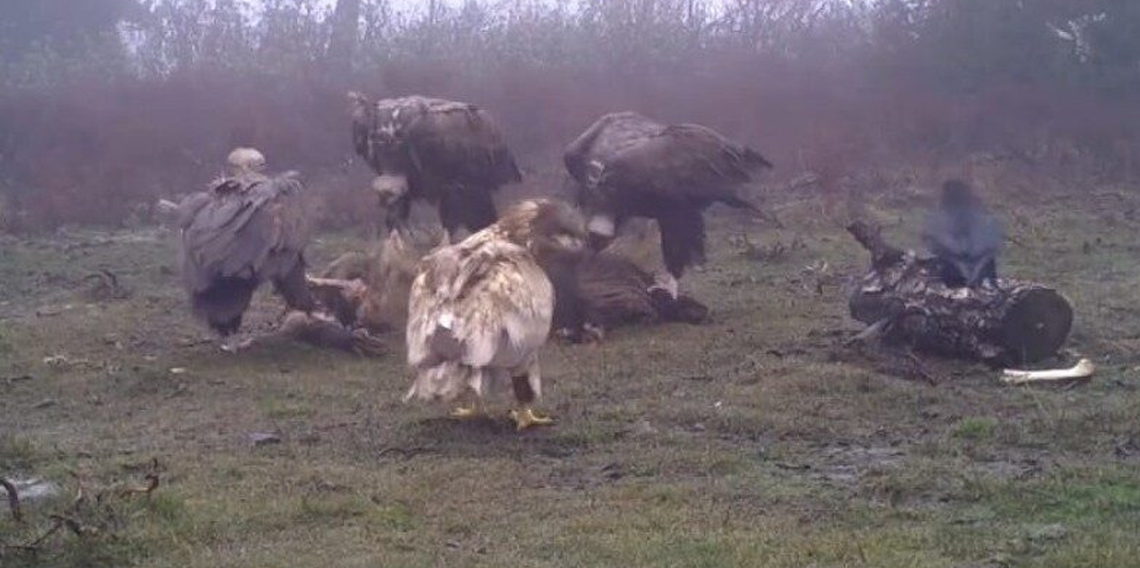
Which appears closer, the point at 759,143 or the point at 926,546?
the point at 926,546

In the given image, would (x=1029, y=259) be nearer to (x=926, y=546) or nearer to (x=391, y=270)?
(x=391, y=270)

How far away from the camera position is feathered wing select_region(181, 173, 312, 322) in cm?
880

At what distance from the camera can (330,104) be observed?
18.7 meters

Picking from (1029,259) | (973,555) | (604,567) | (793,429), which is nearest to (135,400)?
(793,429)

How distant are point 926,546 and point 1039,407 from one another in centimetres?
237

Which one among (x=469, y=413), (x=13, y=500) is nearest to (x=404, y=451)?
(x=469, y=413)

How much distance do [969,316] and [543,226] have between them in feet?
7.18

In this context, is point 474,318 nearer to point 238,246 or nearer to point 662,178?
point 238,246

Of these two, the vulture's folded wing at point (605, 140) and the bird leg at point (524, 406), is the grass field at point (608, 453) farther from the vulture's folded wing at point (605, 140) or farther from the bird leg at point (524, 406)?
the vulture's folded wing at point (605, 140)

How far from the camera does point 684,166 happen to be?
1000 centimetres

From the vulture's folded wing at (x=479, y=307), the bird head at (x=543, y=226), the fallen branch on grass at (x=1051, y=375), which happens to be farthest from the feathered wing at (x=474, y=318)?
the fallen branch on grass at (x=1051, y=375)

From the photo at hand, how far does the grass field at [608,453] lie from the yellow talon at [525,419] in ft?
0.22

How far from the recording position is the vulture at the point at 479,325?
645 cm

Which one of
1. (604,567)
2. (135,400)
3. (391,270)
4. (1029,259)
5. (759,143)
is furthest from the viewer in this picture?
(759,143)
